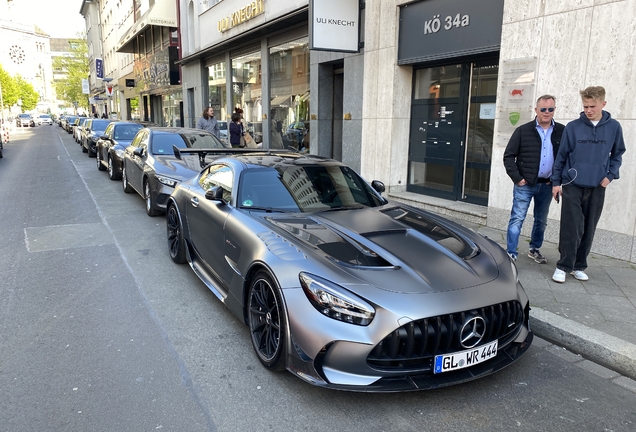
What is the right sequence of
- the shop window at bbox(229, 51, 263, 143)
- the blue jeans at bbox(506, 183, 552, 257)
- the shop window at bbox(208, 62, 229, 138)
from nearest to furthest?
the blue jeans at bbox(506, 183, 552, 257) < the shop window at bbox(229, 51, 263, 143) < the shop window at bbox(208, 62, 229, 138)

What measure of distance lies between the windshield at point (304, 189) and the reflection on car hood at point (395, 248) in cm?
24

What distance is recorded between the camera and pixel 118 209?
366 inches

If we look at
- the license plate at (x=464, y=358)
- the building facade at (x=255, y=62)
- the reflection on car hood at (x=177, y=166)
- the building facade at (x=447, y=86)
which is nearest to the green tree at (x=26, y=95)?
the building facade at (x=255, y=62)

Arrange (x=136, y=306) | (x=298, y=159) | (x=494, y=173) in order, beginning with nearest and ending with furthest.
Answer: (x=136, y=306), (x=298, y=159), (x=494, y=173)

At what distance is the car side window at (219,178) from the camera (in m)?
4.67

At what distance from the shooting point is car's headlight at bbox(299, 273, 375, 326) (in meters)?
2.87

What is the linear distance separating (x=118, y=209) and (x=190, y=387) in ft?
22.6

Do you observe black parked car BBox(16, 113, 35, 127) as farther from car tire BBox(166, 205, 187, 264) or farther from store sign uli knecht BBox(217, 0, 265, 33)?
car tire BBox(166, 205, 187, 264)

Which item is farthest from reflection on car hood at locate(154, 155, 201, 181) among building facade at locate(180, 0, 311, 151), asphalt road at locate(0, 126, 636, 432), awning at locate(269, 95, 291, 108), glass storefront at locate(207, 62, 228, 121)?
glass storefront at locate(207, 62, 228, 121)

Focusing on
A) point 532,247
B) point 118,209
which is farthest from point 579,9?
point 118,209

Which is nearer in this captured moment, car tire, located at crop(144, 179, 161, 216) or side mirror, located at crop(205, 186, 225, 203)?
side mirror, located at crop(205, 186, 225, 203)

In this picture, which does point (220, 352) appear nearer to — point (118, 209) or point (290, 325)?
point (290, 325)

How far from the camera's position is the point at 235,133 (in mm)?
13039

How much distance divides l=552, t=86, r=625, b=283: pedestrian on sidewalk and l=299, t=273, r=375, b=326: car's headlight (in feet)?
10.7
